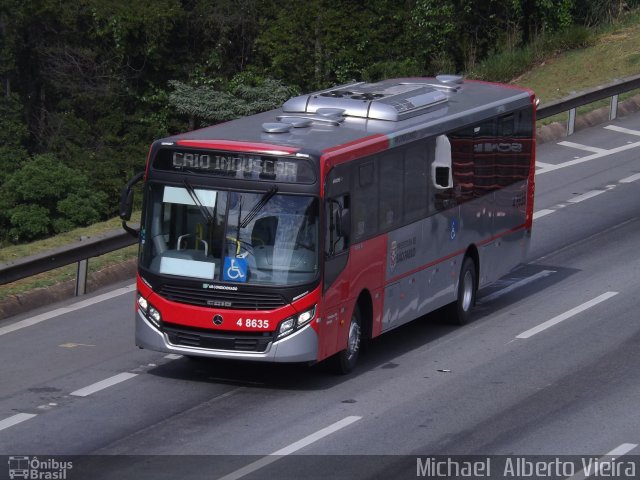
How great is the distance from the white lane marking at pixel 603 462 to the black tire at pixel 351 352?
11.2 ft

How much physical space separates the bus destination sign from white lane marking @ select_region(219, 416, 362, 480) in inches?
95.2

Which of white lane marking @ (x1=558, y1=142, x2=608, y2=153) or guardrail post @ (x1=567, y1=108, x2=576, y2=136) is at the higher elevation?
guardrail post @ (x1=567, y1=108, x2=576, y2=136)

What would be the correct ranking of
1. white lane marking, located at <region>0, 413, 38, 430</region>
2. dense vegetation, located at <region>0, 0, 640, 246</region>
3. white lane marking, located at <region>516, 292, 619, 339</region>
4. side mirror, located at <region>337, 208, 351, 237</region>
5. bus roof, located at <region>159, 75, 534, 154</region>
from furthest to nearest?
dense vegetation, located at <region>0, 0, 640, 246</region>
white lane marking, located at <region>516, 292, 619, 339</region>
bus roof, located at <region>159, 75, 534, 154</region>
side mirror, located at <region>337, 208, 351, 237</region>
white lane marking, located at <region>0, 413, 38, 430</region>

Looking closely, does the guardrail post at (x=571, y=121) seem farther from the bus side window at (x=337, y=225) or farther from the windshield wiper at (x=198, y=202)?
the windshield wiper at (x=198, y=202)

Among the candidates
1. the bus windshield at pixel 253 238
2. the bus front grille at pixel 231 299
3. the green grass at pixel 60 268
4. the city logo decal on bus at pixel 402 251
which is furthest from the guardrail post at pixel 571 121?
the bus front grille at pixel 231 299

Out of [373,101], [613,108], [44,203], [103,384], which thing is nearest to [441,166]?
[373,101]

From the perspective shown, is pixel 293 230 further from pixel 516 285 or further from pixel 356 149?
pixel 516 285

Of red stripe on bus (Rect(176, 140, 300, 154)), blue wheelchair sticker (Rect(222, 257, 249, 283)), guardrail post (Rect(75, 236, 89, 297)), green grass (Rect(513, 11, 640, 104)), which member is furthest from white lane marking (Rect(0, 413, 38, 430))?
green grass (Rect(513, 11, 640, 104))

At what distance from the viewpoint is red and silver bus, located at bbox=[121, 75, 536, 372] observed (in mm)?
13094

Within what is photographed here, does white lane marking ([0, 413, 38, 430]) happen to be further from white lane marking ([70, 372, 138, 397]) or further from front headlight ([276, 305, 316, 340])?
front headlight ([276, 305, 316, 340])

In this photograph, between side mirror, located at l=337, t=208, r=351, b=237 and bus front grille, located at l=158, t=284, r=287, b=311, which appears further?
side mirror, located at l=337, t=208, r=351, b=237

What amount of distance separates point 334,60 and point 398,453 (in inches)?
1278

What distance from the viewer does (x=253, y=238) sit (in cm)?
1309

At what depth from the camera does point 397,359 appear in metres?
14.9
